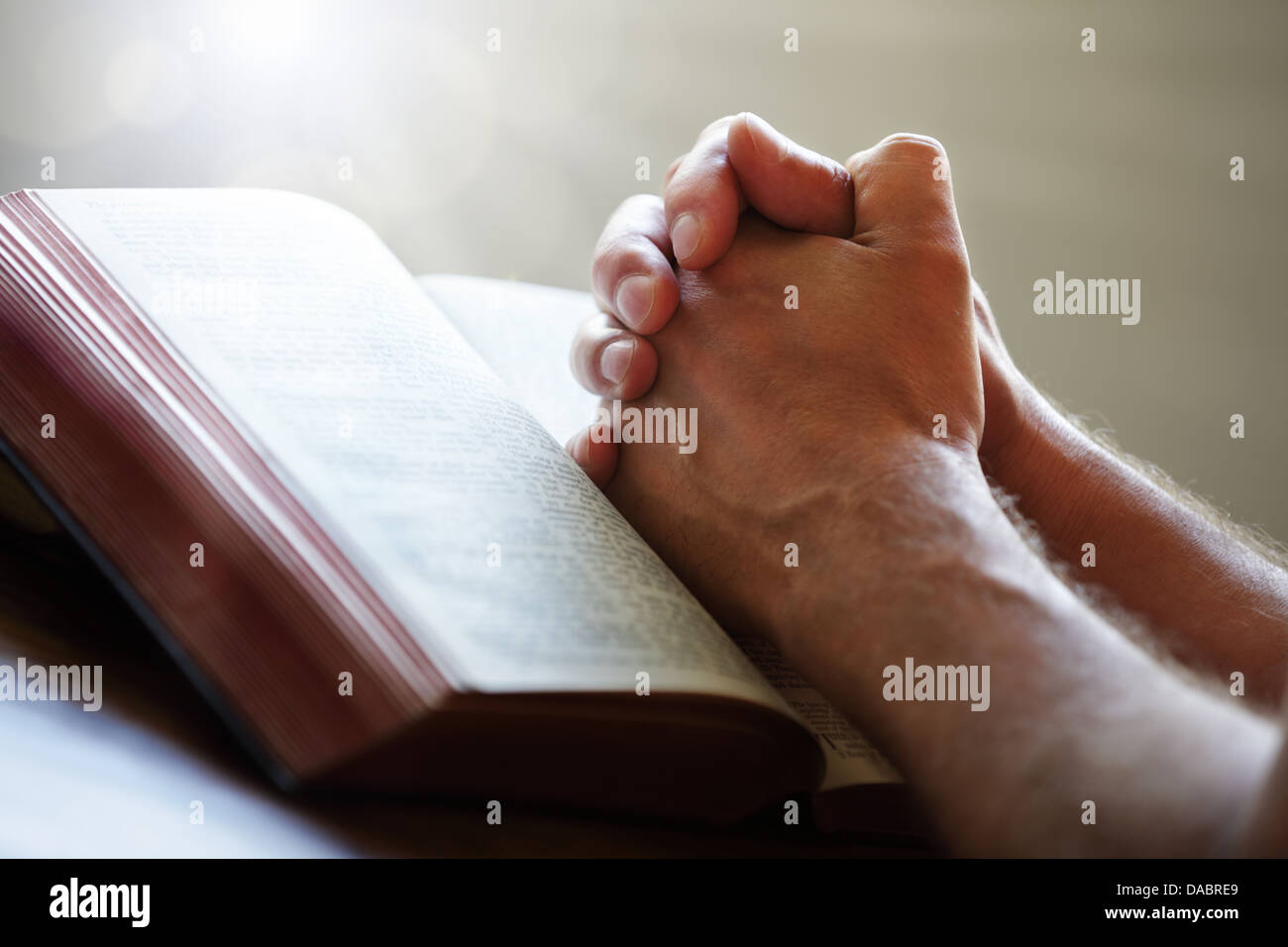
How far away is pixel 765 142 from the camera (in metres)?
0.57

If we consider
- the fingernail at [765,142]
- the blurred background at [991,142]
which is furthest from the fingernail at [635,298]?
the blurred background at [991,142]

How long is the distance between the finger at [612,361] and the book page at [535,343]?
0.07 m

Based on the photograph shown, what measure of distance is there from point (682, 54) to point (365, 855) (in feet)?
4.69

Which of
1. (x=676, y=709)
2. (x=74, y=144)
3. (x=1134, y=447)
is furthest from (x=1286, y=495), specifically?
(x=74, y=144)

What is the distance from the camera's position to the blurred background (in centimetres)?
141

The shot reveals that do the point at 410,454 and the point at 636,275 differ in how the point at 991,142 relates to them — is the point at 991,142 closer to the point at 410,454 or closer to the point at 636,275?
the point at 636,275

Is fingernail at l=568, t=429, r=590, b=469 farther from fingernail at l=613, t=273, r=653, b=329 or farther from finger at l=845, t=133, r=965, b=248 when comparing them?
finger at l=845, t=133, r=965, b=248

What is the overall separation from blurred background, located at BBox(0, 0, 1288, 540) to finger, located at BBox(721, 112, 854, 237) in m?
0.93

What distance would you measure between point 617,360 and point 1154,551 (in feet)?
1.29

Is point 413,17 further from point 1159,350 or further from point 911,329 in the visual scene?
point 1159,350

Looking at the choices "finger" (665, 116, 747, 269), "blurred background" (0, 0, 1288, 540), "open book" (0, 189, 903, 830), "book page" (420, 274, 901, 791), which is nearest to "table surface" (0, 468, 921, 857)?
"open book" (0, 189, 903, 830)

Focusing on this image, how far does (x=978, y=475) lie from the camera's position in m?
0.48

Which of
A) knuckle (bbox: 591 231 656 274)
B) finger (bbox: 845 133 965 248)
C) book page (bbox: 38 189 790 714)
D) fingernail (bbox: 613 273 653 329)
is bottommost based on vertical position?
book page (bbox: 38 189 790 714)
